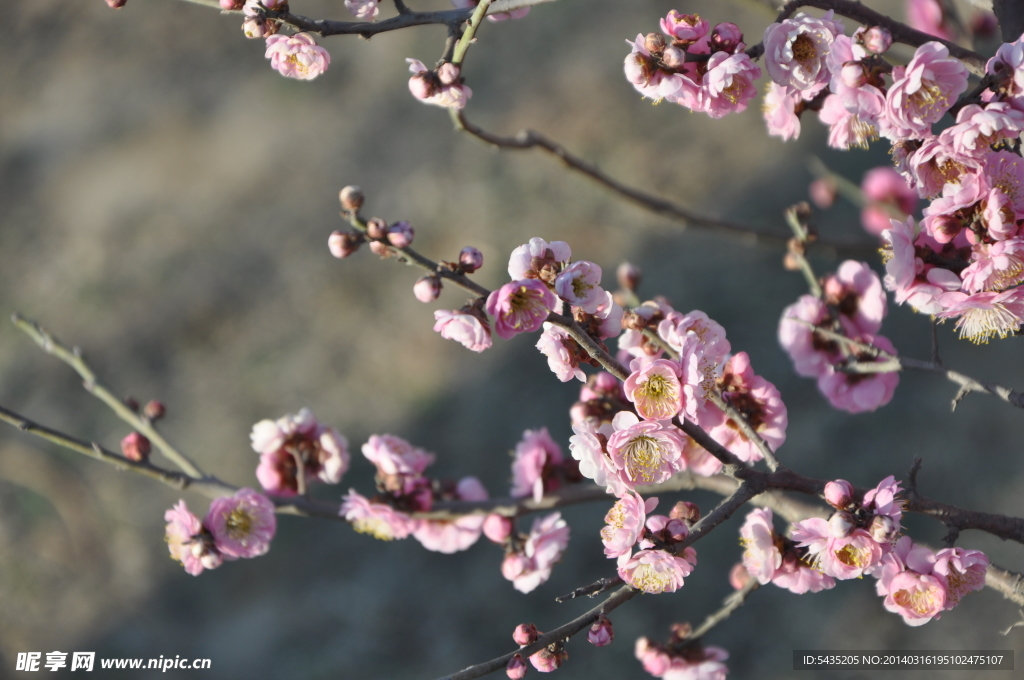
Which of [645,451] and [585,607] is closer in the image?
[645,451]

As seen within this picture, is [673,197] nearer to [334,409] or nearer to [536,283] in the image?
[334,409]

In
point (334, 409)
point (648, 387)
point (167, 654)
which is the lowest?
point (167, 654)

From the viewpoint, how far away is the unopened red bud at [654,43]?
0.79 metres

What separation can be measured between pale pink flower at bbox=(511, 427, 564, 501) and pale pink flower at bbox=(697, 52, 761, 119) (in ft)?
1.67

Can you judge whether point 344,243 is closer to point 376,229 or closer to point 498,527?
point 376,229

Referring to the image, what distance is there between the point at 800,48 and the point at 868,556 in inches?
19.7

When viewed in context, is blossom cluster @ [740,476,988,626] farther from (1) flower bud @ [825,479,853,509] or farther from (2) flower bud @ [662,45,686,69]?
(2) flower bud @ [662,45,686,69]

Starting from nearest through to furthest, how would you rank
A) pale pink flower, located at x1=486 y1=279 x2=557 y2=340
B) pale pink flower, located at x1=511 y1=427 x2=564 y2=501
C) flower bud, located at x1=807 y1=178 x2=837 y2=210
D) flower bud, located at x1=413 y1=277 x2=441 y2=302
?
pale pink flower, located at x1=486 y1=279 x2=557 y2=340 < flower bud, located at x1=413 y1=277 x2=441 y2=302 < pale pink flower, located at x1=511 y1=427 x2=564 y2=501 < flower bud, located at x1=807 y1=178 x2=837 y2=210

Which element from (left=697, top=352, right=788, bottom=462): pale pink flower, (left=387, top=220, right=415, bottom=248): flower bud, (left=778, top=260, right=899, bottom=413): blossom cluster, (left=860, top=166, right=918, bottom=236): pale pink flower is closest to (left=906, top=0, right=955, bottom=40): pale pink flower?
(left=860, top=166, right=918, bottom=236): pale pink flower

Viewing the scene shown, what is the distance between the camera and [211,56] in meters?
3.98

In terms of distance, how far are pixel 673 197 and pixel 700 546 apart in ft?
4.63

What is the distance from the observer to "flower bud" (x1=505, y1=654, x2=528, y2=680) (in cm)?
76

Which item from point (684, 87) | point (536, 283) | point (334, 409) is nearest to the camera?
point (536, 283)

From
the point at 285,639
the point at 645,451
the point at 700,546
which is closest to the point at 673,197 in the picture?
the point at 700,546
